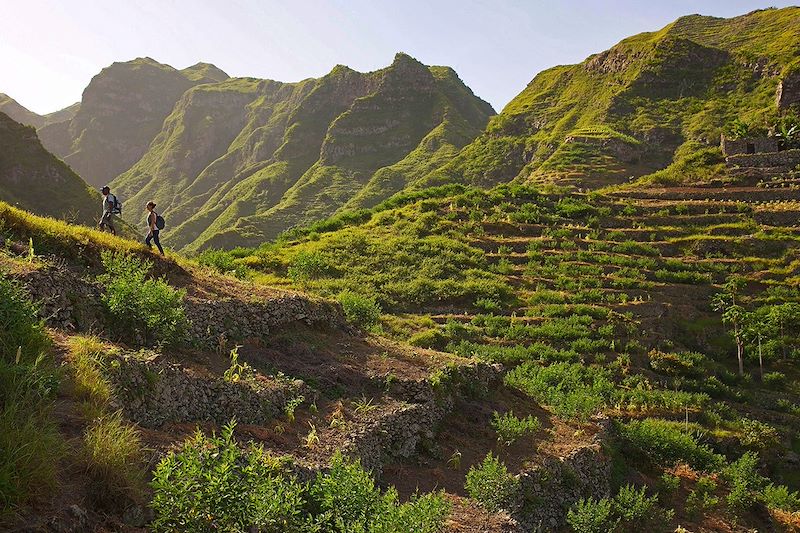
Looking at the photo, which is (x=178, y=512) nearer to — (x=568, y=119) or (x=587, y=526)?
(x=587, y=526)

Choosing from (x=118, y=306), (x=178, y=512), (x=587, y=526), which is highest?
(x=118, y=306)

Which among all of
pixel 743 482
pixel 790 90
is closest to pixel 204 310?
pixel 743 482

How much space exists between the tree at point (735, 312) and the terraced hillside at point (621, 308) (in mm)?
99

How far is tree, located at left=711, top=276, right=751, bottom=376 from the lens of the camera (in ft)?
84.0

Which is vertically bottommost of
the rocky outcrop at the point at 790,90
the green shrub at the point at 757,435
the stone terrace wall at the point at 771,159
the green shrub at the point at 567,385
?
the green shrub at the point at 757,435

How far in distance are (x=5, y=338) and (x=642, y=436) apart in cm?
1687

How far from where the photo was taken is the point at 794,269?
30.2m

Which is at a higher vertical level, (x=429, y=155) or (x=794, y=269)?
(x=429, y=155)

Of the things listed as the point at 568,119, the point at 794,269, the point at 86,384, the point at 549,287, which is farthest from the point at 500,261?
the point at 568,119

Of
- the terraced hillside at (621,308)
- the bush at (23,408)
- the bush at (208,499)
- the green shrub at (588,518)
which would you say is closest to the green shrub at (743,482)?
the terraced hillside at (621,308)

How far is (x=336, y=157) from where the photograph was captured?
149m

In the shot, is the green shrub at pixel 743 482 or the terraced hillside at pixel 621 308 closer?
the green shrub at pixel 743 482

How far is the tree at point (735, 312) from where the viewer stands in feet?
84.0

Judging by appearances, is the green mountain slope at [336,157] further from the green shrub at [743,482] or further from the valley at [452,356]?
the green shrub at [743,482]
